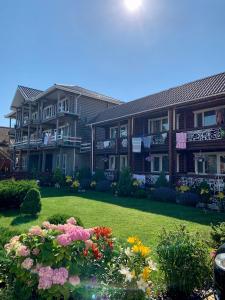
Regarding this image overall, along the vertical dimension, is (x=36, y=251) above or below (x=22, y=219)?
above

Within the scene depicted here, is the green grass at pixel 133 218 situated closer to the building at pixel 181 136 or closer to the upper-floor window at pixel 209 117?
the building at pixel 181 136

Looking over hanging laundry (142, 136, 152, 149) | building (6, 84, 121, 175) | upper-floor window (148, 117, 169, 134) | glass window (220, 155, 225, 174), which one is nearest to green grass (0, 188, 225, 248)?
glass window (220, 155, 225, 174)

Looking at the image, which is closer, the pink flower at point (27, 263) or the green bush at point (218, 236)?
the pink flower at point (27, 263)

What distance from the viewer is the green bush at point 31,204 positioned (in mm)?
12172

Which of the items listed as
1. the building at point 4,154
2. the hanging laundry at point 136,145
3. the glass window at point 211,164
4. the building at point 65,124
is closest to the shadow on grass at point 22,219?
the hanging laundry at point 136,145

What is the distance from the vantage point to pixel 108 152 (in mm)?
26344

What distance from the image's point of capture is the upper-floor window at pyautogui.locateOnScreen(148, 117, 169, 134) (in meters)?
23.7

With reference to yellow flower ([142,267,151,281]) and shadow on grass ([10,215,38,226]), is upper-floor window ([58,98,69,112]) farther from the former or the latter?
yellow flower ([142,267,151,281])

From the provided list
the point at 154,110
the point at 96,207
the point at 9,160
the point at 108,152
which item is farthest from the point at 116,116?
the point at 9,160

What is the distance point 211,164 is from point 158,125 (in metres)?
6.37

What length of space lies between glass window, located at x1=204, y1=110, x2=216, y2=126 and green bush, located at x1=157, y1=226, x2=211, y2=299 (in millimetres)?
16200

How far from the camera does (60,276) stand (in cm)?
337

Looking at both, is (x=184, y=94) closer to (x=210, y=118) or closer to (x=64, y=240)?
(x=210, y=118)

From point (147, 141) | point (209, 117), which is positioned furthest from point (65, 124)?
point (209, 117)
